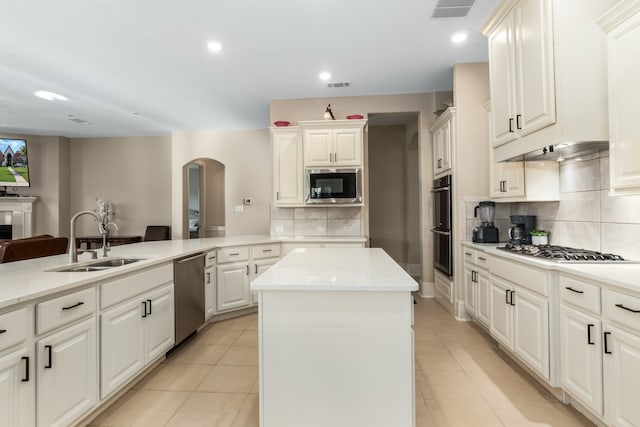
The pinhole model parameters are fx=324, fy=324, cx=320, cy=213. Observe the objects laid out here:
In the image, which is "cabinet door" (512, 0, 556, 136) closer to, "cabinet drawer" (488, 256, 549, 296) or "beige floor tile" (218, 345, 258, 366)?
"cabinet drawer" (488, 256, 549, 296)

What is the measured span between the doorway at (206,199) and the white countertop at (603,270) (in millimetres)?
7001

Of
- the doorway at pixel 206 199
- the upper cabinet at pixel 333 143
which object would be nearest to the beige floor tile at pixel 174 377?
the upper cabinet at pixel 333 143

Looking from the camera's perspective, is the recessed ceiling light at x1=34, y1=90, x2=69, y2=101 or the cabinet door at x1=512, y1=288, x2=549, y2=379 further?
the recessed ceiling light at x1=34, y1=90, x2=69, y2=101

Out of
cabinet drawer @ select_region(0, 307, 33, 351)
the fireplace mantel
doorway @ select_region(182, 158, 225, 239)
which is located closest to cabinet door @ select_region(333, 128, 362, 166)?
cabinet drawer @ select_region(0, 307, 33, 351)

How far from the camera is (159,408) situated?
6.54ft

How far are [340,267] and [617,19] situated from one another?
1987mm

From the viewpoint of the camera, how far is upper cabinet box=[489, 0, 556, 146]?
1994 millimetres

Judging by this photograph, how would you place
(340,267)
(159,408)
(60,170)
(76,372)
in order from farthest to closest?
1. (60,170)
2. (159,408)
3. (340,267)
4. (76,372)

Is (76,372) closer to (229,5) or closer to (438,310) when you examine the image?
(229,5)

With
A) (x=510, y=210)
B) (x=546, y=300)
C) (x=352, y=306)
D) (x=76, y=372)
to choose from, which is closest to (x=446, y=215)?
(x=510, y=210)

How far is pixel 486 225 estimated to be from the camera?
3.36m

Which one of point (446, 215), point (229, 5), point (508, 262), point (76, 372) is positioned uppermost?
point (229, 5)

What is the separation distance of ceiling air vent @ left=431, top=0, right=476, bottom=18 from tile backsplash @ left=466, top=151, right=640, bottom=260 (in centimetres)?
149

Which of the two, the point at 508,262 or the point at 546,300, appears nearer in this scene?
the point at 546,300
